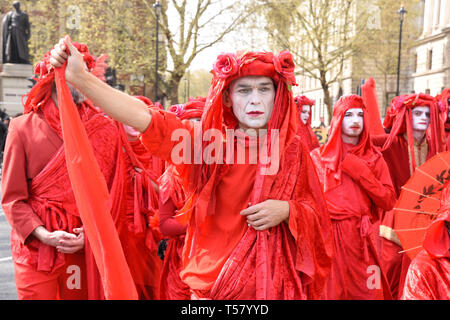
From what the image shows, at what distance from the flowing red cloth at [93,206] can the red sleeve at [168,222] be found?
1797mm

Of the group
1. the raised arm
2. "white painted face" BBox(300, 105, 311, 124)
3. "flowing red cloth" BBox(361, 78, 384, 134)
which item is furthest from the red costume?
"white painted face" BBox(300, 105, 311, 124)

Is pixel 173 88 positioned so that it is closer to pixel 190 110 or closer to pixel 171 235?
pixel 190 110

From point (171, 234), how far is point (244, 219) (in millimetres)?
1728

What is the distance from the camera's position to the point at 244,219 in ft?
8.46

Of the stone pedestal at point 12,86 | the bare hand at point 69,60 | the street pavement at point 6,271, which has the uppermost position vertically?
the stone pedestal at point 12,86

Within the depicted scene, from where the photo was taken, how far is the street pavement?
5154 mm

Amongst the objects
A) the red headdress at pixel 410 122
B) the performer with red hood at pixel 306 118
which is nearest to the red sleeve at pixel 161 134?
the red headdress at pixel 410 122

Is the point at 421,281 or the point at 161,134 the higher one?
the point at 161,134

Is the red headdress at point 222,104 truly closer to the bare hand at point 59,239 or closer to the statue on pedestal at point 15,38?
the bare hand at point 59,239

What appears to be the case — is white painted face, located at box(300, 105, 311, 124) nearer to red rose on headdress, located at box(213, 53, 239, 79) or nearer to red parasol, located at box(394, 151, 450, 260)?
red parasol, located at box(394, 151, 450, 260)

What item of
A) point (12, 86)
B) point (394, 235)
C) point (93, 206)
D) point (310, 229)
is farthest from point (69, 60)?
point (12, 86)

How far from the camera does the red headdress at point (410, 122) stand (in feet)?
18.2
